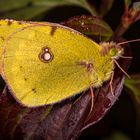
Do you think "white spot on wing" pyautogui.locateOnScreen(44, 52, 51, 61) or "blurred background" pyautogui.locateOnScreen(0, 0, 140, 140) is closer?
"white spot on wing" pyautogui.locateOnScreen(44, 52, 51, 61)

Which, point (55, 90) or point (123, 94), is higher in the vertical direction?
point (55, 90)

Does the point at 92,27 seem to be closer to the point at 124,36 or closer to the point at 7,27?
the point at 7,27

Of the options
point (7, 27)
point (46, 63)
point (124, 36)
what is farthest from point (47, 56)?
point (124, 36)

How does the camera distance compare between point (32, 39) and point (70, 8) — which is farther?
point (70, 8)

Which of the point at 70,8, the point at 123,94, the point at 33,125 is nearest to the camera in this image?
the point at 33,125

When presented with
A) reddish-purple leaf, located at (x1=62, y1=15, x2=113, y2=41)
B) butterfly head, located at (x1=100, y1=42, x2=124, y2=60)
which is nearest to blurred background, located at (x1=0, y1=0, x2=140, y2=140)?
reddish-purple leaf, located at (x1=62, y1=15, x2=113, y2=41)

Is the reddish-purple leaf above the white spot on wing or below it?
above

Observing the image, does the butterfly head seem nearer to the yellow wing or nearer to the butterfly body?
the butterfly body

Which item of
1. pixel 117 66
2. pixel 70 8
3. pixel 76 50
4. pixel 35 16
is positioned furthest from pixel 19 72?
pixel 70 8

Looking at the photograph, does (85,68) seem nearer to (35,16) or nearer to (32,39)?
(32,39)
